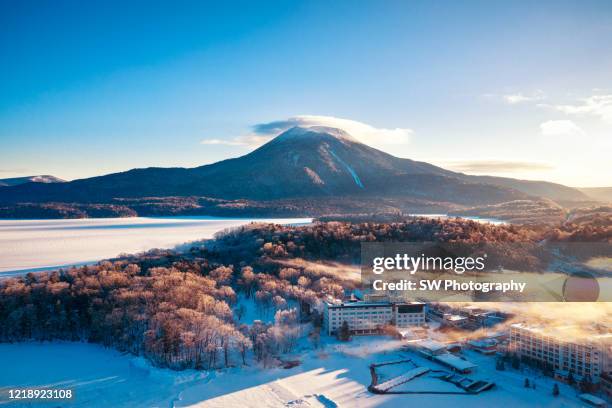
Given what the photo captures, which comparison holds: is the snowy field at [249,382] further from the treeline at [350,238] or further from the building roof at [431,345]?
the treeline at [350,238]

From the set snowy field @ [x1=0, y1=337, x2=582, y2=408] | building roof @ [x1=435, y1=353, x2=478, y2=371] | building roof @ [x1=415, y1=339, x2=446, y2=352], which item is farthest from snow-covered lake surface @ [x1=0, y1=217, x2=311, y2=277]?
building roof @ [x1=435, y1=353, x2=478, y2=371]

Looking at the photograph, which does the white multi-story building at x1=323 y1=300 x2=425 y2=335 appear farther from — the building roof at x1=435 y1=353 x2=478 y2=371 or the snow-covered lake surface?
the snow-covered lake surface

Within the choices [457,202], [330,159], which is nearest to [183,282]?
[457,202]

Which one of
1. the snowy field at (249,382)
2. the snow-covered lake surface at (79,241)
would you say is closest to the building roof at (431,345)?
the snowy field at (249,382)

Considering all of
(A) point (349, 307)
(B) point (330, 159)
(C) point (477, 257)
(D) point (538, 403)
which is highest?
→ (B) point (330, 159)

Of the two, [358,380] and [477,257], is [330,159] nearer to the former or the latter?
[477,257]

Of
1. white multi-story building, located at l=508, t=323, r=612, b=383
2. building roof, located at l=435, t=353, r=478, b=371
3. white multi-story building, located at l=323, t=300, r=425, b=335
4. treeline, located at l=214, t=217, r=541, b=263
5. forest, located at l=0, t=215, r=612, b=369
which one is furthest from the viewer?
treeline, located at l=214, t=217, r=541, b=263
